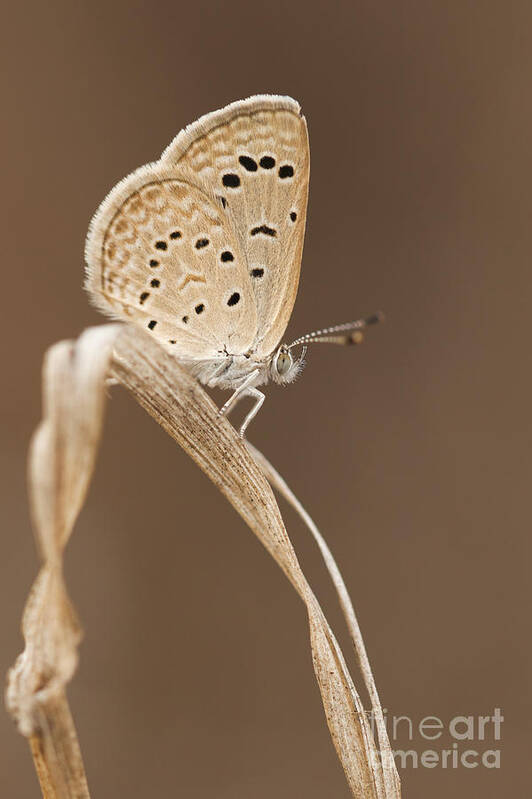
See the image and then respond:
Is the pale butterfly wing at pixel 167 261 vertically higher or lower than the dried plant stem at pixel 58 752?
higher

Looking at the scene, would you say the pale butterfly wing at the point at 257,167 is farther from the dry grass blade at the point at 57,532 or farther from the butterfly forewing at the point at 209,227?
the dry grass blade at the point at 57,532

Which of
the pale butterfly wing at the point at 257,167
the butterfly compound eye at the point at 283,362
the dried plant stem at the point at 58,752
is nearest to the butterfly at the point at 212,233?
the pale butterfly wing at the point at 257,167

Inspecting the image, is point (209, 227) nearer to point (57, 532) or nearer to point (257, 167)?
point (257, 167)

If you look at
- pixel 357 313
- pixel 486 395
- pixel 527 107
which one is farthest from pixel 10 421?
pixel 527 107

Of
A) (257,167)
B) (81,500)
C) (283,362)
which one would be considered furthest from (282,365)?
(81,500)

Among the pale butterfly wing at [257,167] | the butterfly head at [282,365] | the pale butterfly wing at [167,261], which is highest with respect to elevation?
the pale butterfly wing at [257,167]

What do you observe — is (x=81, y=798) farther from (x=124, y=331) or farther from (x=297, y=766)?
(x=297, y=766)

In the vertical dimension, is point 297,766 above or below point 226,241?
below

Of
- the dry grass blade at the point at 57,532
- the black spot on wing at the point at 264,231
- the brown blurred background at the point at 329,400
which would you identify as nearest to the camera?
the dry grass blade at the point at 57,532
